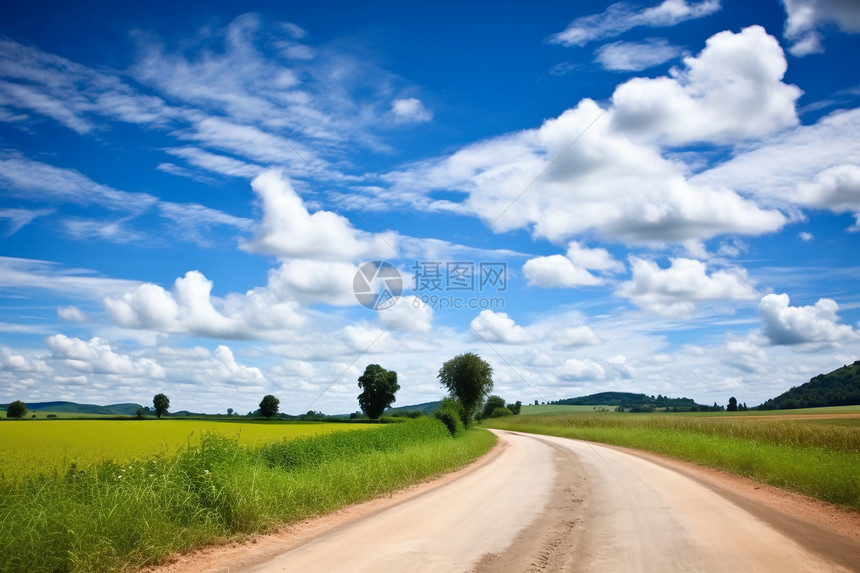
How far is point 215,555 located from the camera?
25.5ft

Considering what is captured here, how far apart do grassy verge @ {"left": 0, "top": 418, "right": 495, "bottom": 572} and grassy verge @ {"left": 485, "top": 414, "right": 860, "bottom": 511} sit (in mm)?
10192

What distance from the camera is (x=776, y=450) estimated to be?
19.7 m

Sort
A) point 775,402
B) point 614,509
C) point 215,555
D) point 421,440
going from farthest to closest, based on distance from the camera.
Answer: point 775,402
point 421,440
point 614,509
point 215,555

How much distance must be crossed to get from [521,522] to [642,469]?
1005 cm

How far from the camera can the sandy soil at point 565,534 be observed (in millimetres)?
Result: 7047

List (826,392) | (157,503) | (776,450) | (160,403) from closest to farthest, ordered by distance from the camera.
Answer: (157,503) < (776,450) < (160,403) < (826,392)

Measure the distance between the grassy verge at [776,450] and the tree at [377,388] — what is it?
125ft

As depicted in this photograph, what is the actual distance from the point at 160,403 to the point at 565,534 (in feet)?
257

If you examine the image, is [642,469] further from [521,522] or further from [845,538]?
[521,522]

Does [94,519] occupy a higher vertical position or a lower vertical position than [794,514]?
higher

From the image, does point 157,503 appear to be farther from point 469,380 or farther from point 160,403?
point 160,403

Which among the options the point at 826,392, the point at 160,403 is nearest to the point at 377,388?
the point at 160,403

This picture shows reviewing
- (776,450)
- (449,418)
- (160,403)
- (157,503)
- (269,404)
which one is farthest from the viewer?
(160,403)

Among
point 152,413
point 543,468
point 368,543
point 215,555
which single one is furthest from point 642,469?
point 152,413
